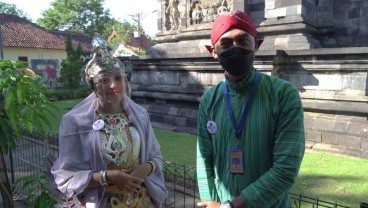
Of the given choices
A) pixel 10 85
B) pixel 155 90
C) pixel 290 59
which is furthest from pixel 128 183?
pixel 155 90

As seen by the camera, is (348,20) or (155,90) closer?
(348,20)

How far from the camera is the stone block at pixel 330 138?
674cm

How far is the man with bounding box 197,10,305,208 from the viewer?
1631mm

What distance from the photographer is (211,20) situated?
10.2m

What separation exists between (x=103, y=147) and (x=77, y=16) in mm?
49597

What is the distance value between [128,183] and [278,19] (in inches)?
305

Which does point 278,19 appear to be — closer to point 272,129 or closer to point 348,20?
point 348,20

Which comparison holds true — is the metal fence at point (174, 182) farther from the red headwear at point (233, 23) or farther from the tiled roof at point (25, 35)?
the tiled roof at point (25, 35)

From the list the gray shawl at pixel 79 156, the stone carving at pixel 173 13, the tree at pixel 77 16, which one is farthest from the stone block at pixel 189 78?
the tree at pixel 77 16

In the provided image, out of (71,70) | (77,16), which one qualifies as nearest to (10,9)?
(77,16)

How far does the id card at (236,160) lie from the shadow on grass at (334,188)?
308 cm

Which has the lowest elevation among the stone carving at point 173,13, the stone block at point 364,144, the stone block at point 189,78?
the stone block at point 364,144

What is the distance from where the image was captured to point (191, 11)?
10.8 meters

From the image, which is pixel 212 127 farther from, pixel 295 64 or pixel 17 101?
pixel 295 64
